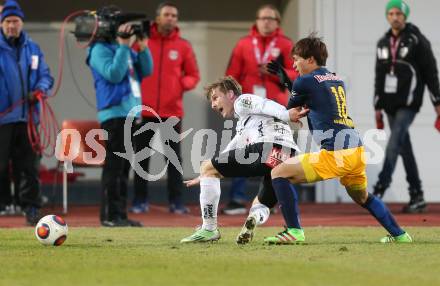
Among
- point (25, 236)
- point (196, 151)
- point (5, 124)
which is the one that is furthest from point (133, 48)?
point (196, 151)

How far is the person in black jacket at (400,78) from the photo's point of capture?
13125 millimetres

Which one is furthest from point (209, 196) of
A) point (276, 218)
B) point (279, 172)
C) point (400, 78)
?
point (400, 78)

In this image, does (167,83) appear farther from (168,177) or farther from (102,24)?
(102,24)

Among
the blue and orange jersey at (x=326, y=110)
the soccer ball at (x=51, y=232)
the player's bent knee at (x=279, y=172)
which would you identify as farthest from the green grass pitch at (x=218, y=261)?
the blue and orange jersey at (x=326, y=110)

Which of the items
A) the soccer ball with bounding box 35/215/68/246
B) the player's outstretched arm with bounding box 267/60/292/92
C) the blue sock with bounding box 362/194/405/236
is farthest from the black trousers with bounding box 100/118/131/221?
the blue sock with bounding box 362/194/405/236

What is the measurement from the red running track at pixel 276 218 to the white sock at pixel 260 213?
2944 mm

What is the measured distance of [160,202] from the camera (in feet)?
52.4

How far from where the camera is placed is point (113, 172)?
1131 centimetres

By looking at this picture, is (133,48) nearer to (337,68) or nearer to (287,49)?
(287,49)

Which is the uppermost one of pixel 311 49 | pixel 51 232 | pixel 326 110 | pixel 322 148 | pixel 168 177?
pixel 311 49

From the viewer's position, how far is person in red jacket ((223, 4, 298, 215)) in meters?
13.5

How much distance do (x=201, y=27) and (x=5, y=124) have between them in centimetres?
554

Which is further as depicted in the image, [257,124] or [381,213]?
[257,124]

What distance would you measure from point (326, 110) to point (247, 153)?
2.51 ft
